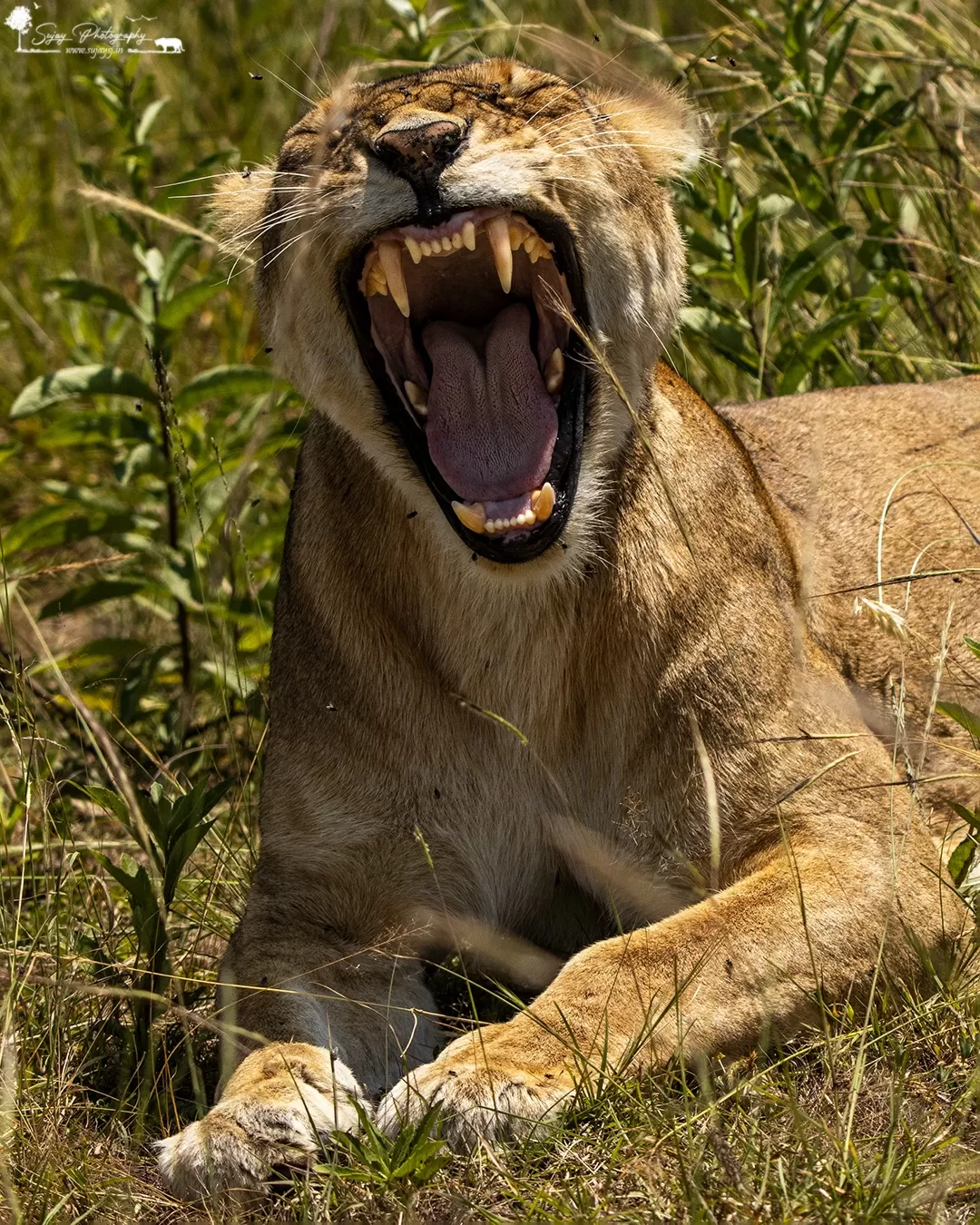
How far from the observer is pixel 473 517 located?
2.96 metres

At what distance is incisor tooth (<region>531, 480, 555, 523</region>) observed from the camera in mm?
2945

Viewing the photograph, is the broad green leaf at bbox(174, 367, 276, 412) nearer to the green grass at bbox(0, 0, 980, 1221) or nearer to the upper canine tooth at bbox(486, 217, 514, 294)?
the green grass at bbox(0, 0, 980, 1221)

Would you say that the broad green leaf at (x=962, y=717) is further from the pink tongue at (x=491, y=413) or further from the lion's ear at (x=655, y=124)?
the lion's ear at (x=655, y=124)

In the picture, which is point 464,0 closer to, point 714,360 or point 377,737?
point 714,360

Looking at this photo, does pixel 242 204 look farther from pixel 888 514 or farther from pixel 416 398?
pixel 888 514

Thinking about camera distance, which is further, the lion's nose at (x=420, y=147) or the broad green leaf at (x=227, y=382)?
the broad green leaf at (x=227, y=382)

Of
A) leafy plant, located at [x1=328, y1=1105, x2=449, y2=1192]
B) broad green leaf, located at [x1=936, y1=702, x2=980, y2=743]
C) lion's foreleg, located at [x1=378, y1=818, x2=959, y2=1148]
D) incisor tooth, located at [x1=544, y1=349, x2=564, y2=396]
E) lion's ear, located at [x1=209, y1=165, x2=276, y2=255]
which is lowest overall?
leafy plant, located at [x1=328, y1=1105, x2=449, y2=1192]

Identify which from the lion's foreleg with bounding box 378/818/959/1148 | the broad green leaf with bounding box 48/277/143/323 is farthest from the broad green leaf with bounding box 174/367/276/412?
the lion's foreleg with bounding box 378/818/959/1148

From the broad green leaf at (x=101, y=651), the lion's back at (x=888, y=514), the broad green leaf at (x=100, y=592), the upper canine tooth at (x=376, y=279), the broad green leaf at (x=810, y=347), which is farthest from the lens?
the broad green leaf at (x=101, y=651)

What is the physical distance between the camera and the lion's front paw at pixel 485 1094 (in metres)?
2.47

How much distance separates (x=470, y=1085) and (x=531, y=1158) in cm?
14

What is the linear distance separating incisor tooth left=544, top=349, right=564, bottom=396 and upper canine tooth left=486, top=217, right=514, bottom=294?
0.21 m

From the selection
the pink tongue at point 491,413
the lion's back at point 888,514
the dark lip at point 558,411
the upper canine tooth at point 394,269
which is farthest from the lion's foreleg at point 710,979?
the upper canine tooth at point 394,269

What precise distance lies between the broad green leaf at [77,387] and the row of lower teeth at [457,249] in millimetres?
1438
